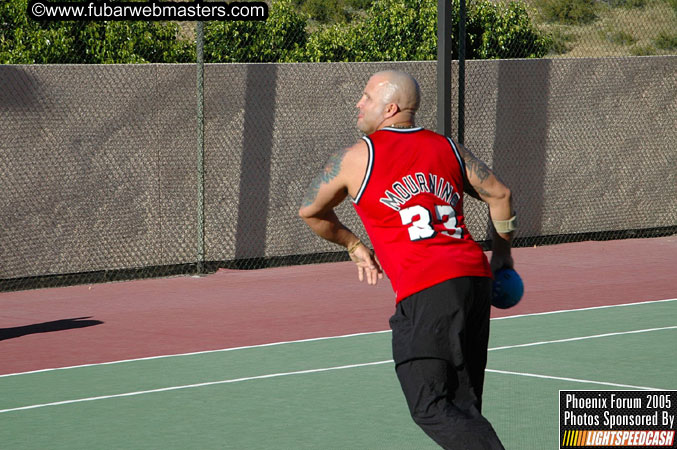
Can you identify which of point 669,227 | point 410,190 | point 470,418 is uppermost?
point 410,190

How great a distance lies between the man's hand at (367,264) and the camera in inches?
213

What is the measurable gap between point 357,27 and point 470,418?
22400mm

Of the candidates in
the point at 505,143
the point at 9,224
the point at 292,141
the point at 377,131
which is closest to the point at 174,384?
the point at 377,131

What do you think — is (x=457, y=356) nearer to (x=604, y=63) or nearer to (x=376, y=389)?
(x=376, y=389)

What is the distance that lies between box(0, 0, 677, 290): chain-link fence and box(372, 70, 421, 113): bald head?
26.4 ft

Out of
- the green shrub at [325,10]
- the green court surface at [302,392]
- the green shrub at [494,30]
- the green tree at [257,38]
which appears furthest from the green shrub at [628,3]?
the green court surface at [302,392]

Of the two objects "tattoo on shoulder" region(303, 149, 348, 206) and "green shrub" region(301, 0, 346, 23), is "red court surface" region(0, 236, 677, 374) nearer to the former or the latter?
"tattoo on shoulder" region(303, 149, 348, 206)

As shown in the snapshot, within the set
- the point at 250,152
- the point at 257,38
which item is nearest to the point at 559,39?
the point at 257,38

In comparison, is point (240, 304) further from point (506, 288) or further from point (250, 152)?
point (506, 288)

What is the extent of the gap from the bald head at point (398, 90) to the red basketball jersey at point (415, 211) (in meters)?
0.13

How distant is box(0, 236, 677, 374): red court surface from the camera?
1002 centimetres

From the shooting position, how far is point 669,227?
18047 mm

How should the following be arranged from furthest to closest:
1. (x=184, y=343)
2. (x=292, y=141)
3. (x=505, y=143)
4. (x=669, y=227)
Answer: (x=669, y=227) → (x=505, y=143) → (x=292, y=141) → (x=184, y=343)

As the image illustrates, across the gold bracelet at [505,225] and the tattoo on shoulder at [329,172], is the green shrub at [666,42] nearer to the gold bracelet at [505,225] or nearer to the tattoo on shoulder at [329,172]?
the gold bracelet at [505,225]
